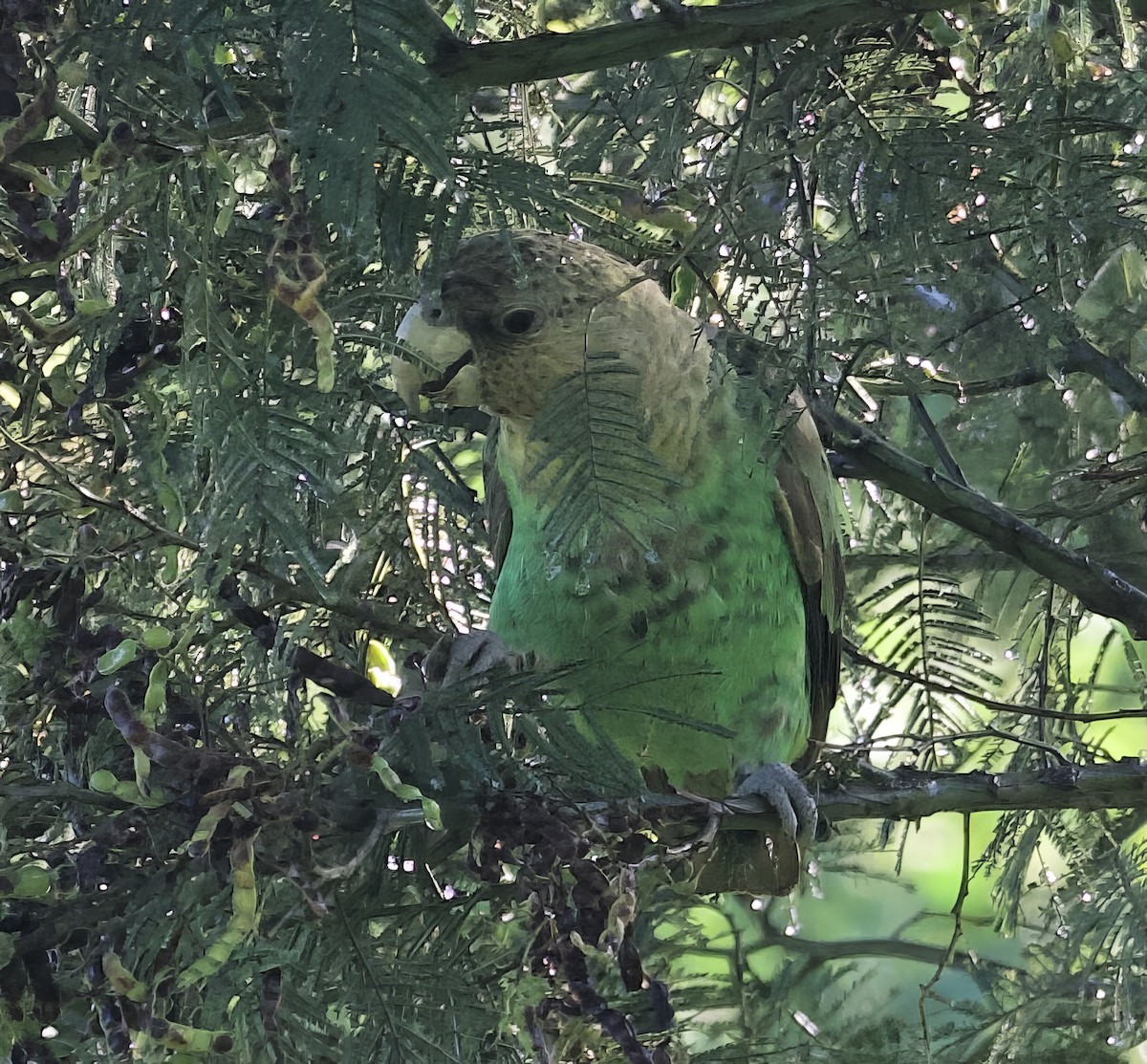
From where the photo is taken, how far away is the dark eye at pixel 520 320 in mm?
1316

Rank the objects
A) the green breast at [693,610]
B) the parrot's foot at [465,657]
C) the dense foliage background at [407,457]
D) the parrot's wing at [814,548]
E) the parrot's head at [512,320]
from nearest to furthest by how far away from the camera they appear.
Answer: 1. the dense foliage background at [407,457]
2. the parrot's foot at [465,657]
3. the parrot's head at [512,320]
4. the green breast at [693,610]
5. the parrot's wing at [814,548]

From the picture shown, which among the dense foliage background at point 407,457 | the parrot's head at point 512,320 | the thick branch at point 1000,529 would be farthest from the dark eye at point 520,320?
the thick branch at point 1000,529

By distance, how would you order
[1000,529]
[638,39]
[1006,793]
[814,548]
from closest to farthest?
[638,39] → [1006,793] → [1000,529] → [814,548]

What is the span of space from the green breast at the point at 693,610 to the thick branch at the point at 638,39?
67cm

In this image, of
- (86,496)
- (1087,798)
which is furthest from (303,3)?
(1087,798)

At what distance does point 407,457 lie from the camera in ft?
4.19

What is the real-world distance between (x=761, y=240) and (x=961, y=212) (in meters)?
0.35

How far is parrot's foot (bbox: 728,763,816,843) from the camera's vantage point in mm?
1234

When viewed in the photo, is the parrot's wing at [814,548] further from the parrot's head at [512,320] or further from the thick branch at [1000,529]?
the parrot's head at [512,320]

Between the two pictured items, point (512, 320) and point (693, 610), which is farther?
point (693, 610)

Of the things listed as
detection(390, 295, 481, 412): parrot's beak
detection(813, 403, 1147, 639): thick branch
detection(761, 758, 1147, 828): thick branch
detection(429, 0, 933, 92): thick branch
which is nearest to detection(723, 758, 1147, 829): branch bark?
detection(761, 758, 1147, 828): thick branch

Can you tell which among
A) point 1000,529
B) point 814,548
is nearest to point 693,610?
point 814,548

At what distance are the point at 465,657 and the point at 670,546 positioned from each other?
378 mm

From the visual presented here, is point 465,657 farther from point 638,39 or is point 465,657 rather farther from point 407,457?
point 638,39
